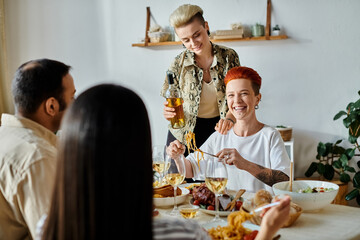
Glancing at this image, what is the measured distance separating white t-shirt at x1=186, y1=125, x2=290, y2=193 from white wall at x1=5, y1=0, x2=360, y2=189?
76.4 inches

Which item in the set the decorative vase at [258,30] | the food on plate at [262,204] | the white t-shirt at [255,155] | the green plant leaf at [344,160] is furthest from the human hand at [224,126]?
the decorative vase at [258,30]

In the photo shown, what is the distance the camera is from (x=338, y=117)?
389 cm

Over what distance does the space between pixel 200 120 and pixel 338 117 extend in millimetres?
1498

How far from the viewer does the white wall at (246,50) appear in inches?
159

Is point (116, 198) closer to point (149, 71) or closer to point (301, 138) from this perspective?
point (301, 138)

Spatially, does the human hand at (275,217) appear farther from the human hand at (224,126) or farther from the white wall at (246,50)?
the white wall at (246,50)

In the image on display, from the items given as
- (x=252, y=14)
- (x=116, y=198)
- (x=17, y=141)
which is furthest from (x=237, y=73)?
(x=252, y=14)

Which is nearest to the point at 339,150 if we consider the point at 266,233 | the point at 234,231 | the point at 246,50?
the point at 246,50

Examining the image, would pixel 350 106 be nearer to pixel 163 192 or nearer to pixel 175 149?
pixel 175 149

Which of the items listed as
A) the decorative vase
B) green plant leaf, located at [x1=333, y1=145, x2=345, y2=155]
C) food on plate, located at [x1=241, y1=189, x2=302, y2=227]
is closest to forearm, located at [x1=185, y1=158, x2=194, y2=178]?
food on plate, located at [x1=241, y1=189, x2=302, y2=227]

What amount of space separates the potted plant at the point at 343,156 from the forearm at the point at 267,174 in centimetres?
175

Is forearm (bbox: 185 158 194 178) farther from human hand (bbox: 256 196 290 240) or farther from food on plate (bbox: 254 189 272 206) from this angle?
human hand (bbox: 256 196 290 240)

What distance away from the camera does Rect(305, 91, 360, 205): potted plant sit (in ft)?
12.1

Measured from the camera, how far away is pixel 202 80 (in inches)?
117
